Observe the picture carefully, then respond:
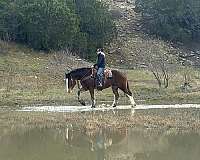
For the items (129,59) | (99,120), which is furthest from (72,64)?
(99,120)

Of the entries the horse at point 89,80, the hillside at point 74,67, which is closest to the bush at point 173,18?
the hillside at point 74,67

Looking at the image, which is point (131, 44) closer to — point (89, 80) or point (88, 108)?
point (89, 80)

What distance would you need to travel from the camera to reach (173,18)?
71188 mm

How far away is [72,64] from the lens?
4772 centimetres

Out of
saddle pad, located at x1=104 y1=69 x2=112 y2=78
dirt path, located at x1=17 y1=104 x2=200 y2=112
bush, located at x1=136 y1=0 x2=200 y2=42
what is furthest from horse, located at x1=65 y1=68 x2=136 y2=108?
bush, located at x1=136 y1=0 x2=200 y2=42

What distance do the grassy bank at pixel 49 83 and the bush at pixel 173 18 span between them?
2150 centimetres

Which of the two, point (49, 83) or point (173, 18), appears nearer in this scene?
point (49, 83)

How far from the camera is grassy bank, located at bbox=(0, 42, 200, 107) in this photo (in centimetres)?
3097

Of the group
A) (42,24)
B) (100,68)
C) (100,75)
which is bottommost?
(100,75)

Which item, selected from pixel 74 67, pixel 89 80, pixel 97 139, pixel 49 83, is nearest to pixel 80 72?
pixel 89 80

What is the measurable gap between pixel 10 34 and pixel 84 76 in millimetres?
27407

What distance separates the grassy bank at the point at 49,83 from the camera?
31.0 m

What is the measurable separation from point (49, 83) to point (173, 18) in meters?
35.0

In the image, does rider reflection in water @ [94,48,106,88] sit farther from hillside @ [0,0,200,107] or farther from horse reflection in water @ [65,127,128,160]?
horse reflection in water @ [65,127,128,160]
